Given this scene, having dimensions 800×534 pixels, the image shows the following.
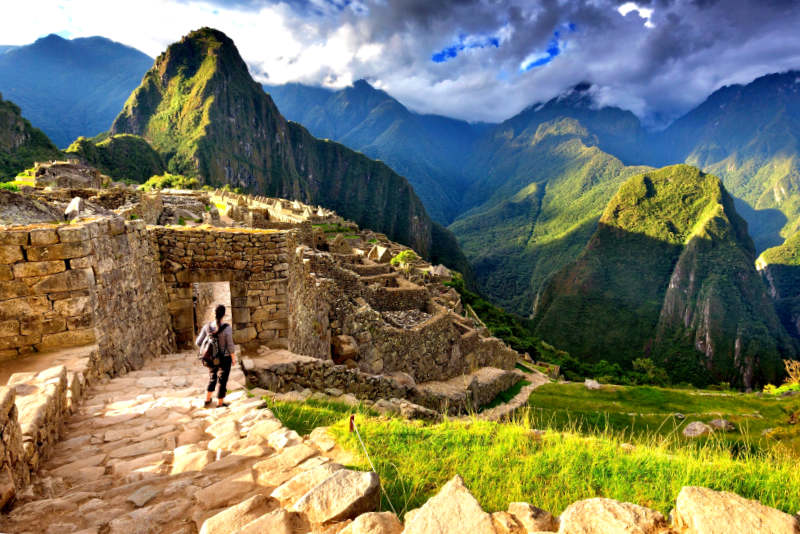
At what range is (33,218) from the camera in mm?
9391

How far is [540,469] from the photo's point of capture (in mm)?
3648

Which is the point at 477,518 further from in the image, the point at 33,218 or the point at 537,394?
the point at 537,394

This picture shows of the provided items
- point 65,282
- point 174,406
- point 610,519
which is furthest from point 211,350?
point 610,519

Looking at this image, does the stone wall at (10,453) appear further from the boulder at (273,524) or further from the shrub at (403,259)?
the shrub at (403,259)

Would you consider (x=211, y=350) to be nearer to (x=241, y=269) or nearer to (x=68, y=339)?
(x=68, y=339)

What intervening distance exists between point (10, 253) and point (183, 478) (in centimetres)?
425

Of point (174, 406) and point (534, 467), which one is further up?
point (174, 406)

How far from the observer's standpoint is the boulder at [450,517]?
2320 millimetres

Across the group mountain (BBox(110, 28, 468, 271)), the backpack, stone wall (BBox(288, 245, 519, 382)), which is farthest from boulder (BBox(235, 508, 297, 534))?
mountain (BBox(110, 28, 468, 271))

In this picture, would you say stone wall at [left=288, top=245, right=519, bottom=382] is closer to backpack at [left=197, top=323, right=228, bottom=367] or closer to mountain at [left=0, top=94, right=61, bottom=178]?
backpack at [left=197, top=323, right=228, bottom=367]

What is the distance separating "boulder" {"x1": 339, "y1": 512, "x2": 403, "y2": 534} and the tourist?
3.18 metres

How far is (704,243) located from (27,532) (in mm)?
140044

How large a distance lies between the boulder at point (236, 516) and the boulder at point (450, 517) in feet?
3.34

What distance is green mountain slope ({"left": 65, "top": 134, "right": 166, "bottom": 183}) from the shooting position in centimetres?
8831
